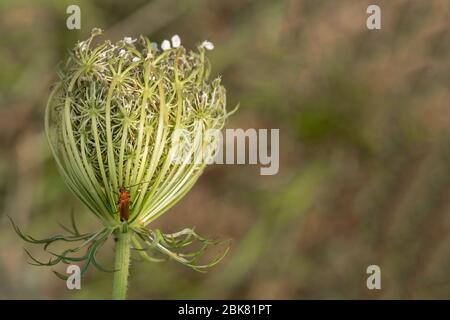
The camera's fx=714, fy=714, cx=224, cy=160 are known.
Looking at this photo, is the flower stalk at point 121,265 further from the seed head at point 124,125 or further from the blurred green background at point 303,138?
the blurred green background at point 303,138

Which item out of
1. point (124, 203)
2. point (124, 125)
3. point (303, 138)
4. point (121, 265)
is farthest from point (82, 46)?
point (303, 138)

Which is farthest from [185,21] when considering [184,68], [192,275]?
[184,68]

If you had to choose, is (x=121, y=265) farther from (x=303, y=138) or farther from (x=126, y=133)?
(x=303, y=138)

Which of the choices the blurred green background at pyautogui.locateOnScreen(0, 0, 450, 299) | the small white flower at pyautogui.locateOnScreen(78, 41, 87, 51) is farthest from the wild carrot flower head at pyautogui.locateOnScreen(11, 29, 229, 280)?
the blurred green background at pyautogui.locateOnScreen(0, 0, 450, 299)

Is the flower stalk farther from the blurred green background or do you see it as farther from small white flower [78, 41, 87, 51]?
the blurred green background

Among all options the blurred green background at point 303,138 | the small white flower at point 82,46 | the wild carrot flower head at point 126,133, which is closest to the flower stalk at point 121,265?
the wild carrot flower head at point 126,133
